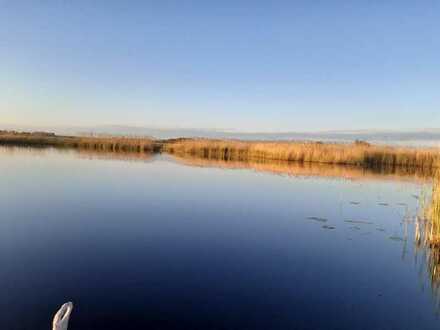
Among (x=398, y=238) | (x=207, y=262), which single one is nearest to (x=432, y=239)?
(x=398, y=238)

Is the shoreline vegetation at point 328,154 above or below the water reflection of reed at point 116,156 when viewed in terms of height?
above

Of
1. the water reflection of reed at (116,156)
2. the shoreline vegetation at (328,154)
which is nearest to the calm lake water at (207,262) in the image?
the water reflection of reed at (116,156)

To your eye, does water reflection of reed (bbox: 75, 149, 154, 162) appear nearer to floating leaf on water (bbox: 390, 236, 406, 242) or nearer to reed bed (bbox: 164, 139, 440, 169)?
reed bed (bbox: 164, 139, 440, 169)

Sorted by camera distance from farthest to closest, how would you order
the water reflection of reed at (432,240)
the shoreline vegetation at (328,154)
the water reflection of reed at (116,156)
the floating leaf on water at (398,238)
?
the water reflection of reed at (116,156) < the shoreline vegetation at (328,154) < the floating leaf on water at (398,238) < the water reflection of reed at (432,240)

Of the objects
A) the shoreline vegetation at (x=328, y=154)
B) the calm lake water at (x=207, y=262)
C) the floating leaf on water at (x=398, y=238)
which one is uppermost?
the shoreline vegetation at (x=328, y=154)

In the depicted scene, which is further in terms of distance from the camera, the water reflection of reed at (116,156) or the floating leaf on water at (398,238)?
the water reflection of reed at (116,156)

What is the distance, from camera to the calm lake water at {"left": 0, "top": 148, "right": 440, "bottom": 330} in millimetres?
3554

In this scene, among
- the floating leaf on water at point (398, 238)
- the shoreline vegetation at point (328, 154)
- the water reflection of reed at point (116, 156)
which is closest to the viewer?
the floating leaf on water at point (398, 238)

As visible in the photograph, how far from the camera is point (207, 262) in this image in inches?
194

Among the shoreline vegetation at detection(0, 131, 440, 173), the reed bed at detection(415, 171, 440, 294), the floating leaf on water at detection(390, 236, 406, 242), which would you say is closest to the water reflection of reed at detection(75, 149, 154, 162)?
the shoreline vegetation at detection(0, 131, 440, 173)

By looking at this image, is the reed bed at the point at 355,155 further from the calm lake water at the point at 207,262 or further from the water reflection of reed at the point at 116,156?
the calm lake water at the point at 207,262

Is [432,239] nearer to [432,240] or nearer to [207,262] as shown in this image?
[432,240]

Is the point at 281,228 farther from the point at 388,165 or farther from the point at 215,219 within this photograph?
the point at 388,165

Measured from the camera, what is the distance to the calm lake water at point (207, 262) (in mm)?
3554
